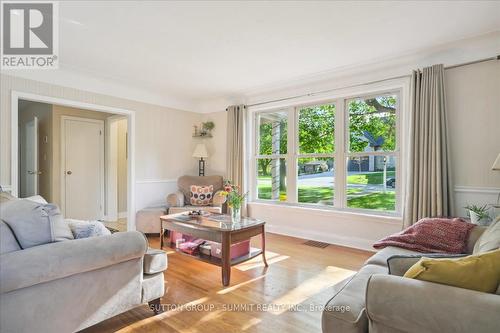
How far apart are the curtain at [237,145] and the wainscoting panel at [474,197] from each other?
10.2 feet

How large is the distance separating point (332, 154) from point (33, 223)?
142 inches

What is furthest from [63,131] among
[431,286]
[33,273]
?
[431,286]

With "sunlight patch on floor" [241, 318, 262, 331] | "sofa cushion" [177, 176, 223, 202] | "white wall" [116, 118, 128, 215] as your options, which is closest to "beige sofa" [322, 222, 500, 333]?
"sunlight patch on floor" [241, 318, 262, 331]

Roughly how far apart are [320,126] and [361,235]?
5.67 ft

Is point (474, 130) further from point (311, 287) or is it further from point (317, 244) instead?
point (311, 287)

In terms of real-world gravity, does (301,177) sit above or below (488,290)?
above

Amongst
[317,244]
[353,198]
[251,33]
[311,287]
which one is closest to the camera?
[311,287]

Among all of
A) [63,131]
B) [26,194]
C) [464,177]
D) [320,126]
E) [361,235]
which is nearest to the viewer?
[464,177]

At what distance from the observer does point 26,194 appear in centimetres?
525

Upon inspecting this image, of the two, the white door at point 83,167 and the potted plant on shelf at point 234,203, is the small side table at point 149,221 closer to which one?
the white door at point 83,167

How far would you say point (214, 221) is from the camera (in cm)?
307

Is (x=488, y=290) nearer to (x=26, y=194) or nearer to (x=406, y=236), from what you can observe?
(x=406, y=236)

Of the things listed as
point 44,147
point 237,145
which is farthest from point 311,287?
point 44,147

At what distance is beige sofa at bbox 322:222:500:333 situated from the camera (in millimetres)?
998
